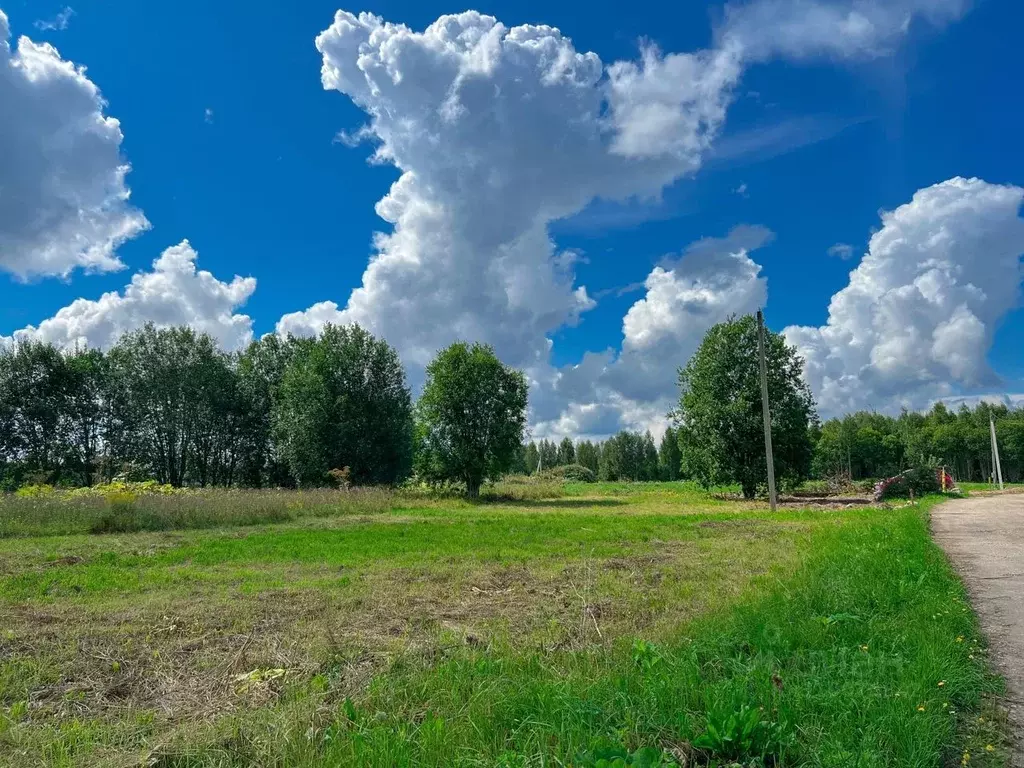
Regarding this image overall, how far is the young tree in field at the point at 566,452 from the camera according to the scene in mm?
137125

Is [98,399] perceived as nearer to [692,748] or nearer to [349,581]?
[349,581]

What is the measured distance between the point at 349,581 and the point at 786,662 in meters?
7.36

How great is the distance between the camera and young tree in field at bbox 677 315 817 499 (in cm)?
3456

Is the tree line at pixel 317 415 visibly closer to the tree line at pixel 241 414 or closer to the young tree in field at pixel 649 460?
the tree line at pixel 241 414

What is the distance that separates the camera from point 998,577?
8945 millimetres

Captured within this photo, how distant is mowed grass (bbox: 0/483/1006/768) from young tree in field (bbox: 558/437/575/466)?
126 m

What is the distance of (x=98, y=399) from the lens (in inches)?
1940

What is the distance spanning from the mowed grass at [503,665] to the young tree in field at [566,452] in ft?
414

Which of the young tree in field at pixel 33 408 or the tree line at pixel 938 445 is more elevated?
the young tree in field at pixel 33 408

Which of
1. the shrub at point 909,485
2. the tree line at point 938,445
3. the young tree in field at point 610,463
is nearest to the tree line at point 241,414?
the shrub at point 909,485

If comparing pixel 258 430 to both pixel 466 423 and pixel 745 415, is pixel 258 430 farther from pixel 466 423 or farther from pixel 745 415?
pixel 745 415

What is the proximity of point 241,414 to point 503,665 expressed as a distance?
53283 mm

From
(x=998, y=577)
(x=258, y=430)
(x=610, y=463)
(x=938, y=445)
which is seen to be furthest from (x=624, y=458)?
(x=998, y=577)

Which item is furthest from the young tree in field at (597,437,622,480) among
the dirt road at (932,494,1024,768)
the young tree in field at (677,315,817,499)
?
the dirt road at (932,494,1024,768)
